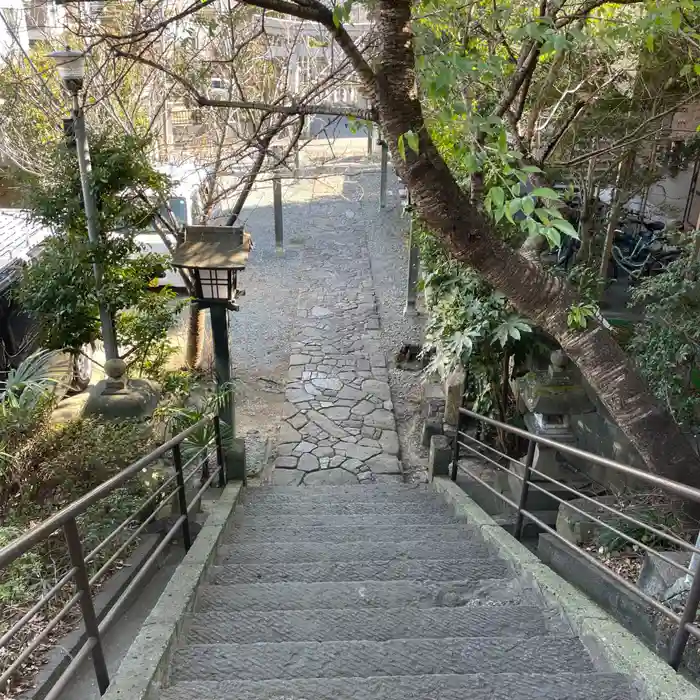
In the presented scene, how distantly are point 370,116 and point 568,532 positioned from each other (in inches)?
130

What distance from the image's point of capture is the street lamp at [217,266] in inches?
228

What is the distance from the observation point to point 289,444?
8062 mm

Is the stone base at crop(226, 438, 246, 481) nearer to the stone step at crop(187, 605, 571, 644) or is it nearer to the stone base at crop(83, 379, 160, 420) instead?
the stone base at crop(83, 379, 160, 420)

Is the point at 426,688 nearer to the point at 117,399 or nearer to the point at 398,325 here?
the point at 117,399

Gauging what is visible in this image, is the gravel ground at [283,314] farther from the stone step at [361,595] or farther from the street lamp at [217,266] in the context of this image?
the stone step at [361,595]

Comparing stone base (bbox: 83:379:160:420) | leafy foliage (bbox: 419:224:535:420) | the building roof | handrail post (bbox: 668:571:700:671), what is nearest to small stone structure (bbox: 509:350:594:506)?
leafy foliage (bbox: 419:224:535:420)

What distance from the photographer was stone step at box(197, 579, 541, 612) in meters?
3.45

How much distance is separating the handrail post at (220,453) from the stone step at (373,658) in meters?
2.70

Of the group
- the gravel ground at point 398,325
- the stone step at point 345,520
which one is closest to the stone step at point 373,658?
the stone step at point 345,520

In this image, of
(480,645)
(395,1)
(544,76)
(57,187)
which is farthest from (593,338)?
(57,187)

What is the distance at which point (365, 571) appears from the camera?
156 inches

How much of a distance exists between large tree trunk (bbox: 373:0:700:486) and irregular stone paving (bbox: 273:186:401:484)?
4038 mm

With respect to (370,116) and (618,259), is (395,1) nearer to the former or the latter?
(370,116)

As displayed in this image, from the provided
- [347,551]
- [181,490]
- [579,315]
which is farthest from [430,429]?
[579,315]
